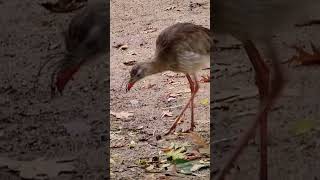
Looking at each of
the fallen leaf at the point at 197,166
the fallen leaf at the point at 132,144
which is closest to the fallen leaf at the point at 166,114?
the fallen leaf at the point at 132,144

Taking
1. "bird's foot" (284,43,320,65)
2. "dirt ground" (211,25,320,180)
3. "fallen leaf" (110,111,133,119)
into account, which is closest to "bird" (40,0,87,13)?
"fallen leaf" (110,111,133,119)

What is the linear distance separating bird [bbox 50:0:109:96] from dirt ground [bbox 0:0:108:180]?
30cm

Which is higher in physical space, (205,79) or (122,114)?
(205,79)

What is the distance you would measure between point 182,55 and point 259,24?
4.86 ft

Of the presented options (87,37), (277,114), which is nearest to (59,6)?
(277,114)

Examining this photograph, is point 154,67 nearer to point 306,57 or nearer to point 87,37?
point 306,57

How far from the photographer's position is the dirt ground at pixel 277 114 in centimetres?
269

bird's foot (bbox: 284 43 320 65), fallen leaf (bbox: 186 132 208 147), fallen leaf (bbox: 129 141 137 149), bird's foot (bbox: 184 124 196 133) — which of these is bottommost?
fallen leaf (bbox: 129 141 137 149)

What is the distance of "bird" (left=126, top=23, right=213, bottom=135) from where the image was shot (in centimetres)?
324

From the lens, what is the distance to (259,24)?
1921 millimetres

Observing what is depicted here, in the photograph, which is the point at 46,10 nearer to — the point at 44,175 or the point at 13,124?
the point at 13,124

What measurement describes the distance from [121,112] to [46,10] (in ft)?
4.98

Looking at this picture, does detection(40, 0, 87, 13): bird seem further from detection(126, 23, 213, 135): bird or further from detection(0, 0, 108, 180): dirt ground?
detection(126, 23, 213, 135): bird

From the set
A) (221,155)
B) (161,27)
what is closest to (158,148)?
(221,155)
